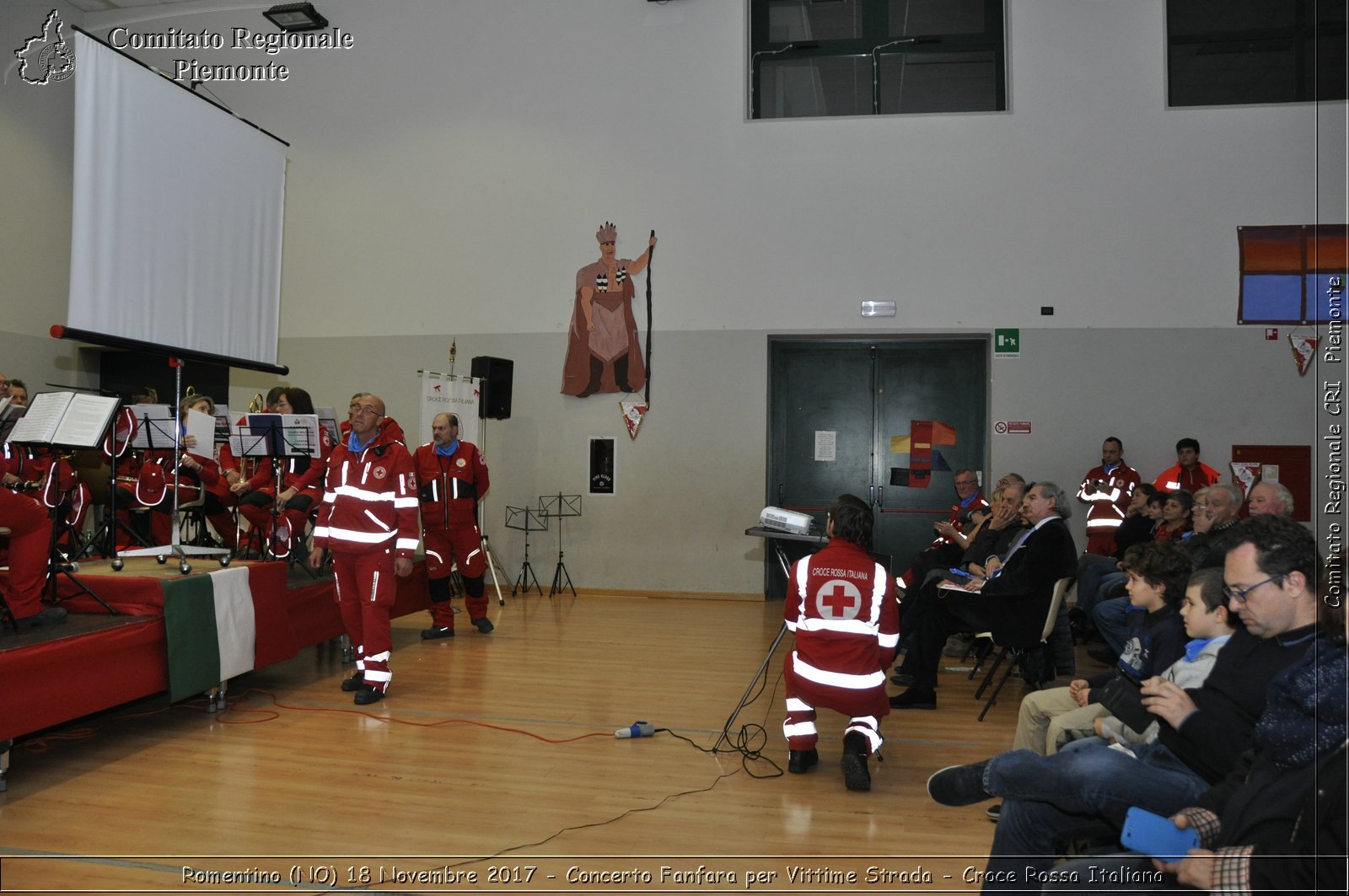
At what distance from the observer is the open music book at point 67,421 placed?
4.63 meters

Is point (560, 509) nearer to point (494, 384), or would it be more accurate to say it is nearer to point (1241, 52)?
point (494, 384)

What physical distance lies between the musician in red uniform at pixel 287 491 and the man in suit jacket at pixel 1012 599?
434 cm

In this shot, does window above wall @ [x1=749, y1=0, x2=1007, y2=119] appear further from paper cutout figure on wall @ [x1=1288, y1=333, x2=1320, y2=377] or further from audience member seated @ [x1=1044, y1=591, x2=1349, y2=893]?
audience member seated @ [x1=1044, y1=591, x2=1349, y2=893]

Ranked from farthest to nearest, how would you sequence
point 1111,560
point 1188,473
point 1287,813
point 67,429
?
point 1188,473 → point 1111,560 → point 67,429 → point 1287,813

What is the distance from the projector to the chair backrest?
1.67 m

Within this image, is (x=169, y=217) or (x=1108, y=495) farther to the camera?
(x=1108, y=495)

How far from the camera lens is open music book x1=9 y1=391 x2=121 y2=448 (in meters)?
4.63

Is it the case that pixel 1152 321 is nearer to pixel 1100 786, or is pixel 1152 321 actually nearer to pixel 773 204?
pixel 773 204

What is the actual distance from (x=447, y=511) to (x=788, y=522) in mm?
3597

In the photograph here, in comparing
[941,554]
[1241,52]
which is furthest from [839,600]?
[1241,52]

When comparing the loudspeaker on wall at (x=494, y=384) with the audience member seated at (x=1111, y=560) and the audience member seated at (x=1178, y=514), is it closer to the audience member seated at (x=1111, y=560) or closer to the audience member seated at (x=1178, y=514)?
the audience member seated at (x=1111, y=560)

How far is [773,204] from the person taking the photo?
9.71 metres

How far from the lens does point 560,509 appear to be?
10047mm

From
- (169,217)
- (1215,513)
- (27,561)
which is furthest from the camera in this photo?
(169,217)
